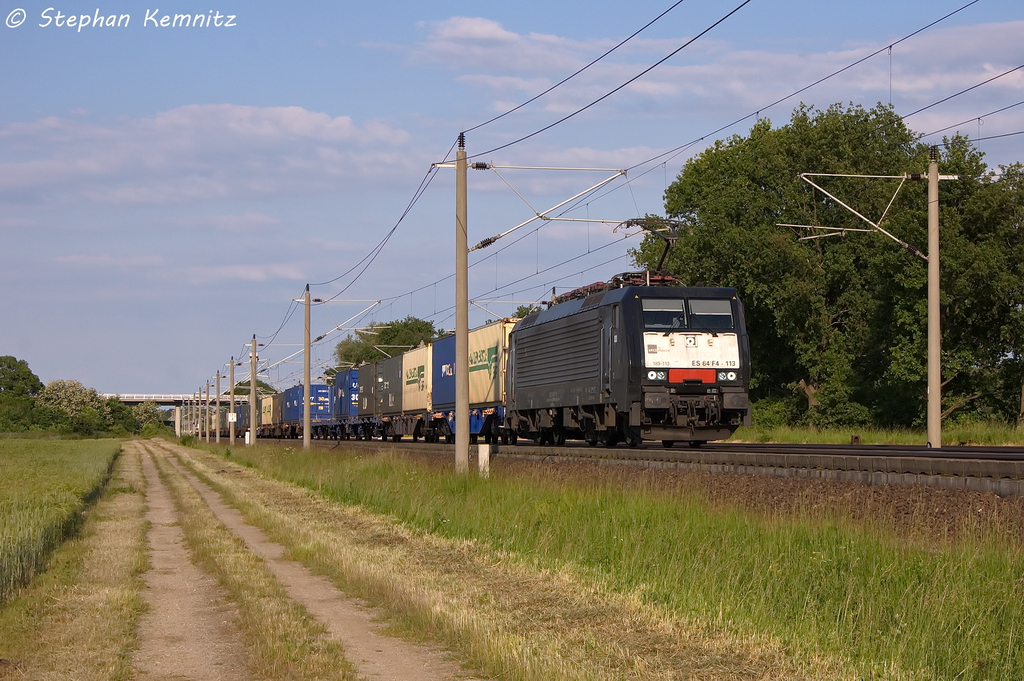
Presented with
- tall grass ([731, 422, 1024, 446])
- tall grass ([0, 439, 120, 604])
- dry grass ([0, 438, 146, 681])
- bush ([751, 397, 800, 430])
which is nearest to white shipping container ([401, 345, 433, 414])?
tall grass ([731, 422, 1024, 446])

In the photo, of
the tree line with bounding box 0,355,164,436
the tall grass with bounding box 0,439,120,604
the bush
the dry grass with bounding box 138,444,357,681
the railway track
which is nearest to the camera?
the dry grass with bounding box 138,444,357,681

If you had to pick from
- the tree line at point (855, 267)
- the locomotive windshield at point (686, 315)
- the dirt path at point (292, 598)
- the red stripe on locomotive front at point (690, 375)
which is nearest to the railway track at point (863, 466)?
the red stripe on locomotive front at point (690, 375)

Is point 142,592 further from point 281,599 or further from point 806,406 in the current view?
point 806,406

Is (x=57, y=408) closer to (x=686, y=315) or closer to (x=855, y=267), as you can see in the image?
(x=855, y=267)

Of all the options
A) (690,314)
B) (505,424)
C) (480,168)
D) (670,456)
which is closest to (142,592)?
(670,456)

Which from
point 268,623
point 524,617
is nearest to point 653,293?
point 524,617

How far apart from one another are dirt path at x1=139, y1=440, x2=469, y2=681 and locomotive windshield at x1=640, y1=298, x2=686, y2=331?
13.7 m

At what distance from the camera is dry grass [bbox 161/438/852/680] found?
8.50 m

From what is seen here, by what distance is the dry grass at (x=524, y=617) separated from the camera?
27.9 ft

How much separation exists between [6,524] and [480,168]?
42.7 ft

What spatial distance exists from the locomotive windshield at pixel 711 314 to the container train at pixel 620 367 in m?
0.03

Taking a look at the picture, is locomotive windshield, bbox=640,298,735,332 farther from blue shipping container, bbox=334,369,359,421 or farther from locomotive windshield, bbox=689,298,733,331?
blue shipping container, bbox=334,369,359,421

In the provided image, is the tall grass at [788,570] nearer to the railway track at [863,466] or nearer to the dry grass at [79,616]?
the railway track at [863,466]

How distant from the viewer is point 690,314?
28.4 metres
